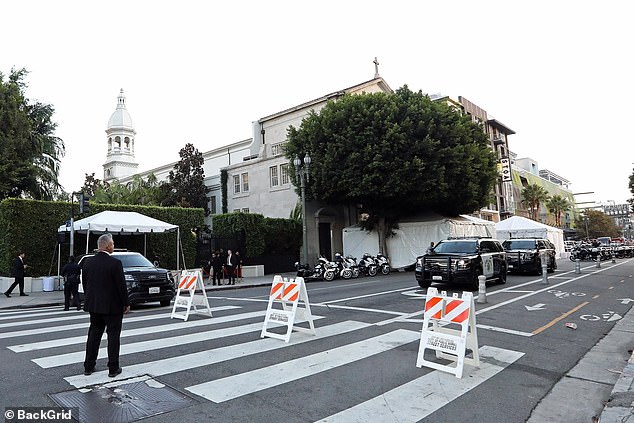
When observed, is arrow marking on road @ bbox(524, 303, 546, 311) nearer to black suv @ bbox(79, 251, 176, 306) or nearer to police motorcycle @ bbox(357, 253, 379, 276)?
black suv @ bbox(79, 251, 176, 306)

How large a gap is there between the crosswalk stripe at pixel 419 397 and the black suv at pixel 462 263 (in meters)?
8.48

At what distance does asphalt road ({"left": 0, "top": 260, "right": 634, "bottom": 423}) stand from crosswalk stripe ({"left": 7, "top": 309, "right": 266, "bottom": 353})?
0.02 metres

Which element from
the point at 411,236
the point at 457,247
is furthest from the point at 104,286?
the point at 411,236

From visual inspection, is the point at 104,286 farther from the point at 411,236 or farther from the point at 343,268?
the point at 411,236

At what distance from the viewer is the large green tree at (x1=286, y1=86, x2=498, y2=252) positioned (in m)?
25.5

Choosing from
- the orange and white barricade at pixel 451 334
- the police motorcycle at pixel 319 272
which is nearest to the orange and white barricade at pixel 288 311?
the orange and white barricade at pixel 451 334

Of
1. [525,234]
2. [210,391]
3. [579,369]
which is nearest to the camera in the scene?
[210,391]

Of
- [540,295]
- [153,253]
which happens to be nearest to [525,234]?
[540,295]

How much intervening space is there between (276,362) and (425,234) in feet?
79.7

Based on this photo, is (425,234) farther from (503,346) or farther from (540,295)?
(503,346)

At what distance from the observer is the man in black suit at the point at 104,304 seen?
5578mm

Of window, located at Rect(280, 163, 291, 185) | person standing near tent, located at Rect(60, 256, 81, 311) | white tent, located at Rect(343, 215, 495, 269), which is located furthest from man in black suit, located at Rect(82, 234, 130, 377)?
window, located at Rect(280, 163, 291, 185)

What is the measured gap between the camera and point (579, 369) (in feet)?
20.0

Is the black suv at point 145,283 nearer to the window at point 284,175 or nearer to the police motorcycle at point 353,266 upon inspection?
the police motorcycle at point 353,266
